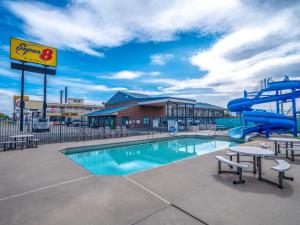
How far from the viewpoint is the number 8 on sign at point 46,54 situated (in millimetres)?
21994

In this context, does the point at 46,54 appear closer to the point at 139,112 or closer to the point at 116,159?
the point at 139,112

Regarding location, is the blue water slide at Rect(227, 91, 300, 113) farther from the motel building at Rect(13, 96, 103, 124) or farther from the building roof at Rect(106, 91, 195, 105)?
the motel building at Rect(13, 96, 103, 124)

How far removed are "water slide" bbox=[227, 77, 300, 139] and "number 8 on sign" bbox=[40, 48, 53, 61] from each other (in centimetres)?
2514

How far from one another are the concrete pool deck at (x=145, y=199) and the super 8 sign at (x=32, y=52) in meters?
21.4

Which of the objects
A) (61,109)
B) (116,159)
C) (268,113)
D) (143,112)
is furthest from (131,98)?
(61,109)

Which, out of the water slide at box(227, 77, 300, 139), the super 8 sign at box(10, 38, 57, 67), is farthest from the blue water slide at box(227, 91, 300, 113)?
the super 8 sign at box(10, 38, 57, 67)

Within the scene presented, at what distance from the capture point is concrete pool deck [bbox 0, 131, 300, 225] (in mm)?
2516

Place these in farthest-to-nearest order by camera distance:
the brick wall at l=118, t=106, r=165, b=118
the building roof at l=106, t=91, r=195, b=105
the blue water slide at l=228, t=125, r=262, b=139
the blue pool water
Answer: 1. the brick wall at l=118, t=106, r=165, b=118
2. the building roof at l=106, t=91, r=195, b=105
3. the blue water slide at l=228, t=125, r=262, b=139
4. the blue pool water

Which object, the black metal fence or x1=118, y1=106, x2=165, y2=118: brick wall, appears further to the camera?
x1=118, y1=106, x2=165, y2=118: brick wall

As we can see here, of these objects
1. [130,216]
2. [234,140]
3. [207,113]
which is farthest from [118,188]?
[207,113]

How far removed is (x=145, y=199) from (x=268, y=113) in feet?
40.1

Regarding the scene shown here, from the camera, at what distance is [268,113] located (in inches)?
445

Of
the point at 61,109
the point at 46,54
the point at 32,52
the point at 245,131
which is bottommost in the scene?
the point at 245,131

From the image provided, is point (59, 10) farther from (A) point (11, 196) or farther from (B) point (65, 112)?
(B) point (65, 112)
